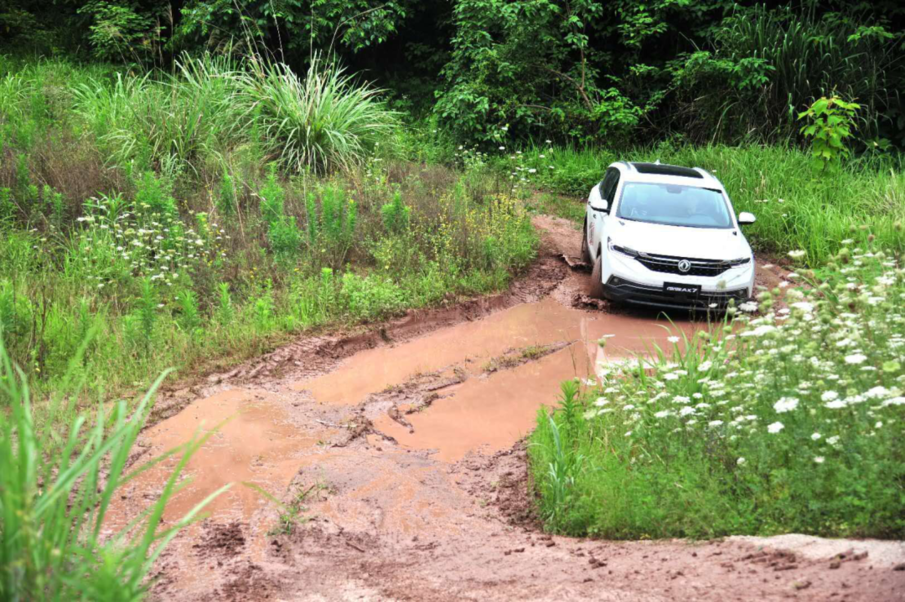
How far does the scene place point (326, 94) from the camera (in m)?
14.5

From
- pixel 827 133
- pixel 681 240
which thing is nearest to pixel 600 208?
pixel 681 240

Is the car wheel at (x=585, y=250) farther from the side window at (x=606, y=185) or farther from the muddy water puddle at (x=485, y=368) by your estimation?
the muddy water puddle at (x=485, y=368)

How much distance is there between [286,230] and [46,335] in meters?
3.27

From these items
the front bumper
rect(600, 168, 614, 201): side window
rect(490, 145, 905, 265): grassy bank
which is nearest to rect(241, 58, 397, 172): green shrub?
rect(490, 145, 905, 265): grassy bank

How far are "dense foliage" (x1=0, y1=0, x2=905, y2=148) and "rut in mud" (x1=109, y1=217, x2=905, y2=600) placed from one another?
27.0ft

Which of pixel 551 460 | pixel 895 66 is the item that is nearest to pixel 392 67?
pixel 895 66

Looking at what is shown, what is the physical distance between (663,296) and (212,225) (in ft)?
19.4

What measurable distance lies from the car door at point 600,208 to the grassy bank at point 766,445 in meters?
5.14

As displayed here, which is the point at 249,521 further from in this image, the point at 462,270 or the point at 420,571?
the point at 462,270

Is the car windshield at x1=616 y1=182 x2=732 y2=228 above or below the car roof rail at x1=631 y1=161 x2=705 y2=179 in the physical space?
below

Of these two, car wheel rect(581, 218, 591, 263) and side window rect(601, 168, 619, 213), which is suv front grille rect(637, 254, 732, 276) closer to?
side window rect(601, 168, 619, 213)

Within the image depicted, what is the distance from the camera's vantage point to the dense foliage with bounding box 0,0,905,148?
1705cm

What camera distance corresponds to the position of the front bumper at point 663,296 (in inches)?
418

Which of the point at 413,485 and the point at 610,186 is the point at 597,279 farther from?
the point at 413,485
